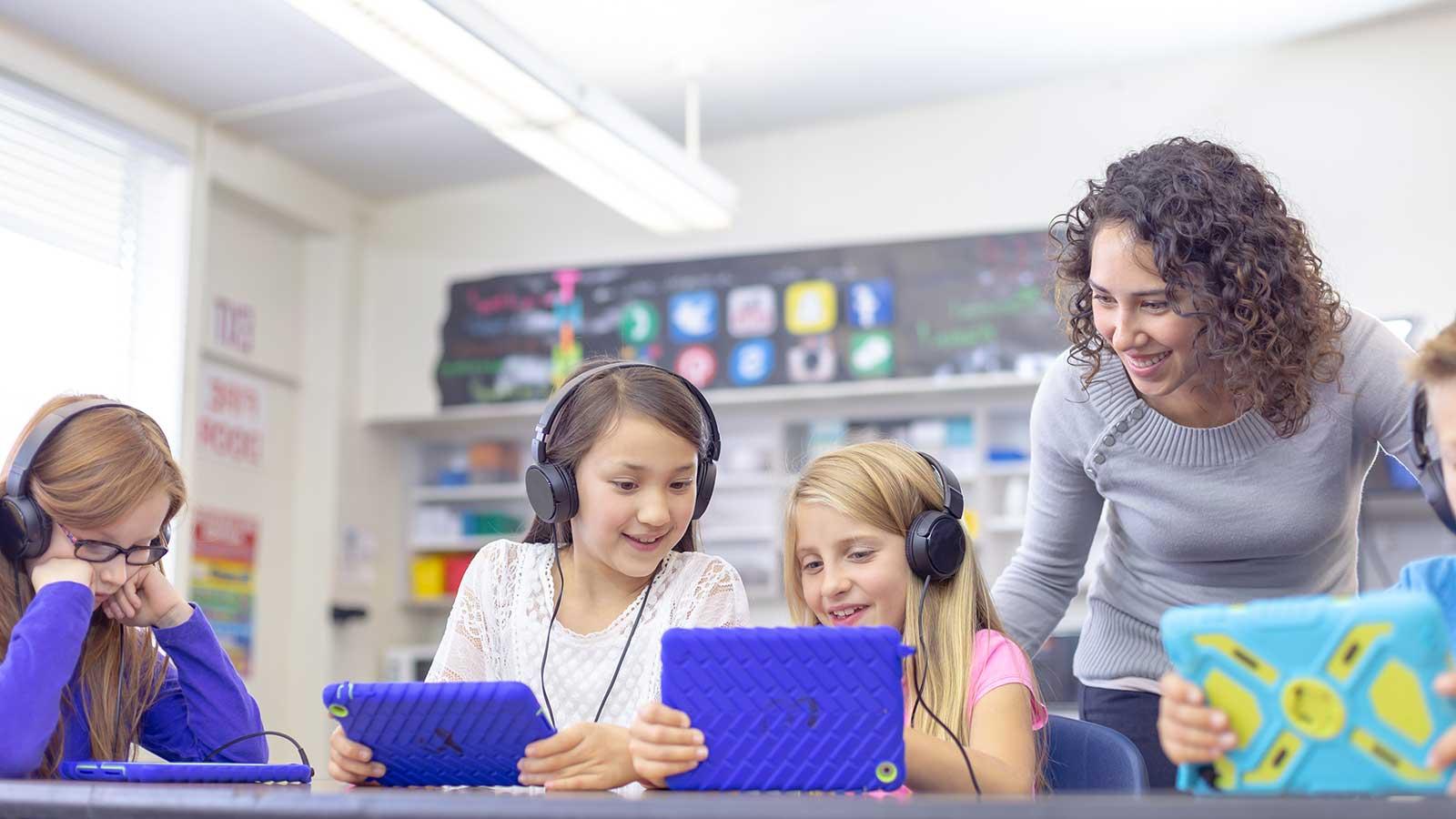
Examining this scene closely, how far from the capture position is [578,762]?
3.99 ft

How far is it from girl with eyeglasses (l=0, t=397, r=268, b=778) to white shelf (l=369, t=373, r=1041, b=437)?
8.90 ft

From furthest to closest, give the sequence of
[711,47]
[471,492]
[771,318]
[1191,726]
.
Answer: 1. [471,492]
2. [771,318]
3. [711,47]
4. [1191,726]

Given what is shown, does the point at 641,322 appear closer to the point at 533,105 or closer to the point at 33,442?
the point at 533,105

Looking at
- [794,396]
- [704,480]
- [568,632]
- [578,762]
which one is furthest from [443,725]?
[794,396]

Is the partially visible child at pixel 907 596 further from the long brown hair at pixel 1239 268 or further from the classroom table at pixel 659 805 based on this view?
the classroom table at pixel 659 805

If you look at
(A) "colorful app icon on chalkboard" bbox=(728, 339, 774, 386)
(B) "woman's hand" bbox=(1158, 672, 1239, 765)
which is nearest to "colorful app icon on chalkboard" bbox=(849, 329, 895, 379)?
(A) "colorful app icon on chalkboard" bbox=(728, 339, 774, 386)

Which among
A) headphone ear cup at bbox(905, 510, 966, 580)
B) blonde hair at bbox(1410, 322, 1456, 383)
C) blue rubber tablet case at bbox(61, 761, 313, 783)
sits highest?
blonde hair at bbox(1410, 322, 1456, 383)

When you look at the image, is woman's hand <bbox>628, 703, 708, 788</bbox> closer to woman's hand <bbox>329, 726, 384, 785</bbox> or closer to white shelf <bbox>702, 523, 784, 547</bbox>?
woman's hand <bbox>329, 726, 384, 785</bbox>

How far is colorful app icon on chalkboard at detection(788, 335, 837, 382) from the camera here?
15.6 feet

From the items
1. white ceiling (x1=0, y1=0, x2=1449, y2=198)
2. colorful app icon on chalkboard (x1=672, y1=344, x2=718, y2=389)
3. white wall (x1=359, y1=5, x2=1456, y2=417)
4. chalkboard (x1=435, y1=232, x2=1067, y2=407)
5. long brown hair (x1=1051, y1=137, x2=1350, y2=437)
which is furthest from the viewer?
colorful app icon on chalkboard (x1=672, y1=344, x2=718, y2=389)

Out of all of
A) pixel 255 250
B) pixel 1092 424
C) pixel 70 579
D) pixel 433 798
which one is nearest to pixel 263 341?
pixel 255 250

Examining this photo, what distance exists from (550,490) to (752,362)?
318 cm

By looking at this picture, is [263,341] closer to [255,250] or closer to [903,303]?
[255,250]

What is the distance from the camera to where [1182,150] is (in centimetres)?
158
